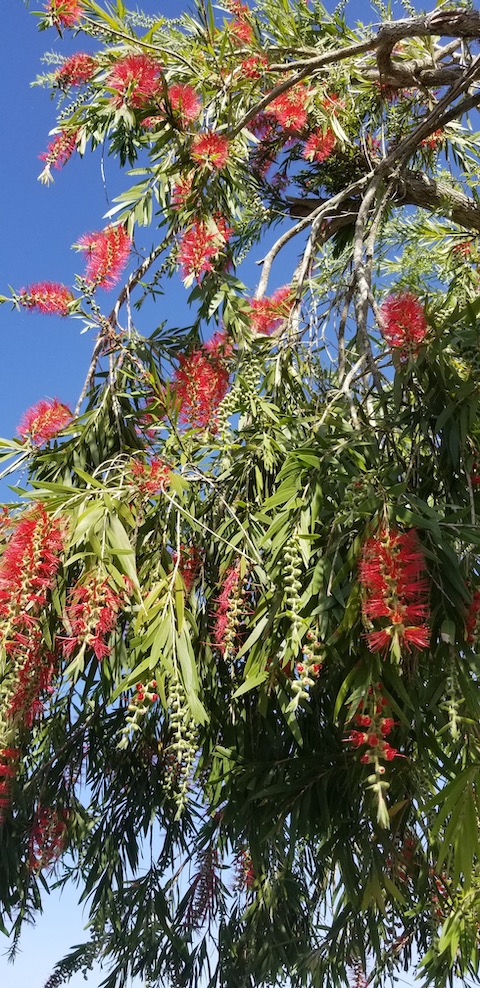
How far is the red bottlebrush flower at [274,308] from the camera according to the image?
3150mm

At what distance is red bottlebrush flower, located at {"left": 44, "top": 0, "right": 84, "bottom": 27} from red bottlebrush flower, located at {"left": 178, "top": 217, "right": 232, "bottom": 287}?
82 centimetres

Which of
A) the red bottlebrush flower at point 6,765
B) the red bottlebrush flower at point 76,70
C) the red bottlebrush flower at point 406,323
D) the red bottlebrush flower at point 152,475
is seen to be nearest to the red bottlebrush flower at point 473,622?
the red bottlebrush flower at point 406,323

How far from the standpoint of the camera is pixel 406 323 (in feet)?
7.71

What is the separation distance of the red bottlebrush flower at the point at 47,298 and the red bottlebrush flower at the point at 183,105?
62 centimetres

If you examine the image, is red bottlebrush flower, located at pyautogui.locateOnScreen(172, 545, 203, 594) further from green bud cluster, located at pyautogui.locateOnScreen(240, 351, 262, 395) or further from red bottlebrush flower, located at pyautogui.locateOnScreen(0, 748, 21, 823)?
red bottlebrush flower, located at pyautogui.locateOnScreen(0, 748, 21, 823)

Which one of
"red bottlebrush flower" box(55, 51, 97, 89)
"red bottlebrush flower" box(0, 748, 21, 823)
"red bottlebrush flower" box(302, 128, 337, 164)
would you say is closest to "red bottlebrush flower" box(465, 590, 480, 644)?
"red bottlebrush flower" box(0, 748, 21, 823)

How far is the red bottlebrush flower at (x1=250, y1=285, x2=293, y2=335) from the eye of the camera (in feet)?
10.3

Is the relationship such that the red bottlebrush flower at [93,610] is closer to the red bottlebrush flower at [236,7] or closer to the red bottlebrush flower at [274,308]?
the red bottlebrush flower at [274,308]

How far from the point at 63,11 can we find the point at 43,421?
1.29 m

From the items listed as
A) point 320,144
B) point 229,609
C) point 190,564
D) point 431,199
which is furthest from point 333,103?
point 229,609

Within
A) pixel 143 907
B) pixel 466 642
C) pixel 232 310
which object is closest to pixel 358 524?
pixel 466 642

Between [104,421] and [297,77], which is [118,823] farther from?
[297,77]

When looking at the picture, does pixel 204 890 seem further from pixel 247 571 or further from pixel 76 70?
pixel 76 70

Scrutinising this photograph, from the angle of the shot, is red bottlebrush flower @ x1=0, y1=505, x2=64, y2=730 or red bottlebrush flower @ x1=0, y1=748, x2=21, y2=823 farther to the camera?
red bottlebrush flower @ x1=0, y1=748, x2=21, y2=823
